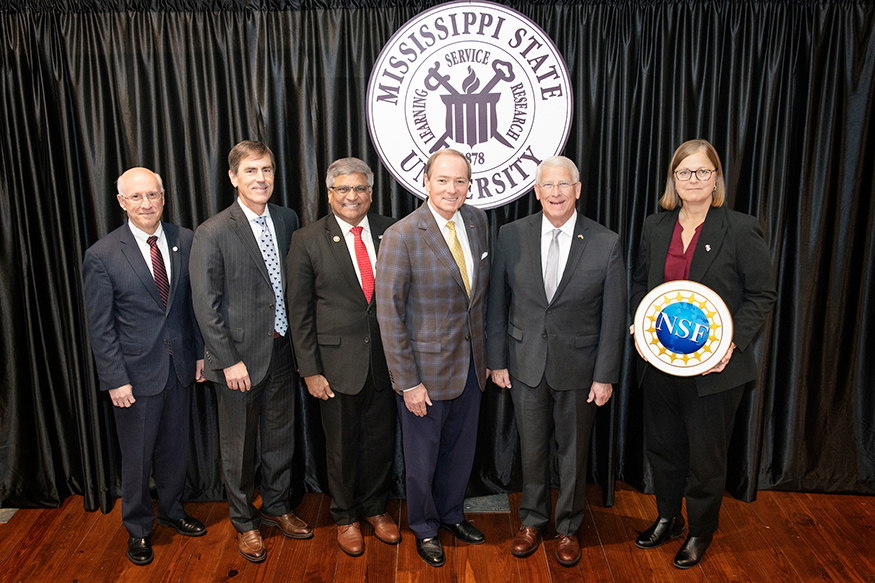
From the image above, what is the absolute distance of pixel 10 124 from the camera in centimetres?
320

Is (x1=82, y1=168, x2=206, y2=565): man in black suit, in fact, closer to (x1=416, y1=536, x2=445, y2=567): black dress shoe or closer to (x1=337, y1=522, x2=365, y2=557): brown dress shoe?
(x1=337, y1=522, x2=365, y2=557): brown dress shoe

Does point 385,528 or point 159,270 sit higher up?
point 159,270

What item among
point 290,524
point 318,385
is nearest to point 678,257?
point 318,385

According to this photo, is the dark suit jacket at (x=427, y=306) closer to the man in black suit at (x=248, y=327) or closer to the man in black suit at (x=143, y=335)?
the man in black suit at (x=248, y=327)

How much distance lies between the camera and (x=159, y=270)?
9.32 ft

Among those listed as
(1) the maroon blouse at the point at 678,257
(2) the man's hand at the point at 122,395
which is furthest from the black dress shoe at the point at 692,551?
(2) the man's hand at the point at 122,395

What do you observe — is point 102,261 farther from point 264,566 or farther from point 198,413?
point 264,566

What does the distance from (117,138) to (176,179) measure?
34 centimetres

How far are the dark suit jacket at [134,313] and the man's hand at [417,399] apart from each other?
105cm

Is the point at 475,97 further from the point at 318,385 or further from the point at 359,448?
the point at 359,448

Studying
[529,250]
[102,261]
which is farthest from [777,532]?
[102,261]

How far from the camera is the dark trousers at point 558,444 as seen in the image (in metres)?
2.79

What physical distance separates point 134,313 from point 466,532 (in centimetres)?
177

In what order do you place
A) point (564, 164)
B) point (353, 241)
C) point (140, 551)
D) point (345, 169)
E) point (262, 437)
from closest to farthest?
point (564, 164)
point (345, 169)
point (353, 241)
point (140, 551)
point (262, 437)
